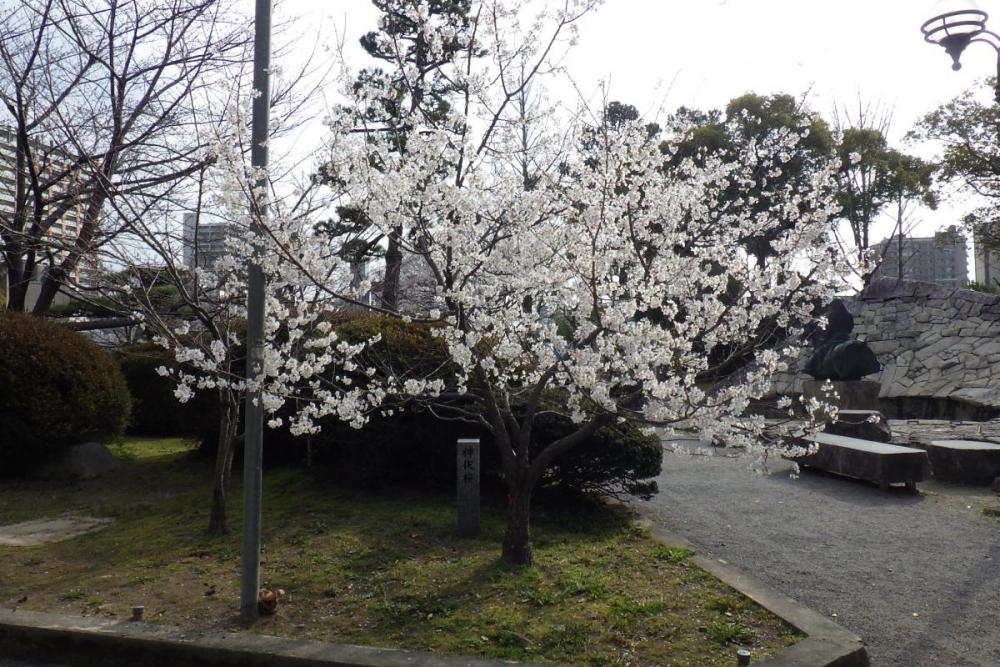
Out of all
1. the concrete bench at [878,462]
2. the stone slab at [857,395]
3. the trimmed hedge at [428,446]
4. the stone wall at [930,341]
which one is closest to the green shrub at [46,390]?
the trimmed hedge at [428,446]

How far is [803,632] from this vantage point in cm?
406

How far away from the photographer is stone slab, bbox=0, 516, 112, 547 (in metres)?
6.53

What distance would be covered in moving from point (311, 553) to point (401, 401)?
4.94 ft

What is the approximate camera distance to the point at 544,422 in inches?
264

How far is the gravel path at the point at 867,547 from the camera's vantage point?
170 inches

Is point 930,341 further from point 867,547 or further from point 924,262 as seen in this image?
point 924,262

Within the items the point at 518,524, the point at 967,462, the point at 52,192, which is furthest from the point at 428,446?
the point at 52,192

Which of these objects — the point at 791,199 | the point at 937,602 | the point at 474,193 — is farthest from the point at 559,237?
the point at 937,602

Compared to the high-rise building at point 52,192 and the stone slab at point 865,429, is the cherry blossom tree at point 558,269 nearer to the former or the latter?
the high-rise building at point 52,192

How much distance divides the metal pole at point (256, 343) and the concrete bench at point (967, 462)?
8.31 m

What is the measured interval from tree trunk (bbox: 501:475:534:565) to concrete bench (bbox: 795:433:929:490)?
4.12 metres

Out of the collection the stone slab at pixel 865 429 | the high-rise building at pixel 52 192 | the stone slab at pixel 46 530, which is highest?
the high-rise building at pixel 52 192

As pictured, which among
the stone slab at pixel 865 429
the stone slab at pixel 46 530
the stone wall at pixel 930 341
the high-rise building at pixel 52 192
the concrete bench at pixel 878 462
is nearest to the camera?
the stone slab at pixel 46 530

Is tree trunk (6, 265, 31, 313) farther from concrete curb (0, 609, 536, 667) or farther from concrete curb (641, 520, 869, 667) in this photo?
concrete curb (641, 520, 869, 667)
